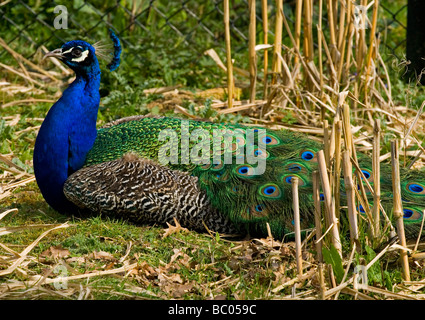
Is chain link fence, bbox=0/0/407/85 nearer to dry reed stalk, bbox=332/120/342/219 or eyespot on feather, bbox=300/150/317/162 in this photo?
eyespot on feather, bbox=300/150/317/162

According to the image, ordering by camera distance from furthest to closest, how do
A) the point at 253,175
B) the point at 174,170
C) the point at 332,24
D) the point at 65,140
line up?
the point at 332,24, the point at 65,140, the point at 174,170, the point at 253,175

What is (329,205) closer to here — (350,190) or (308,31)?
(350,190)

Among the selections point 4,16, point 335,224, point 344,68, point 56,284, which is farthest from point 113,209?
point 4,16

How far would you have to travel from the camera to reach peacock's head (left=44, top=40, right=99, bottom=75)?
3.52 meters

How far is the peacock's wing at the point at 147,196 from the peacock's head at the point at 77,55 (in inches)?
24.2

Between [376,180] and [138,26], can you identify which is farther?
[138,26]

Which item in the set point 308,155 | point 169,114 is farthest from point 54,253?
→ point 169,114

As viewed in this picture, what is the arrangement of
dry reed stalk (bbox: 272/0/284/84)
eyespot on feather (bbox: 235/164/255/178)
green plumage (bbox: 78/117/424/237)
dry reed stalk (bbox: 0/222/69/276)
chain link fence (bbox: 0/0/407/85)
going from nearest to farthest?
dry reed stalk (bbox: 0/222/69/276) < green plumage (bbox: 78/117/424/237) < eyespot on feather (bbox: 235/164/255/178) < dry reed stalk (bbox: 272/0/284/84) < chain link fence (bbox: 0/0/407/85)

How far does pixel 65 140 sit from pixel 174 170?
0.60 meters

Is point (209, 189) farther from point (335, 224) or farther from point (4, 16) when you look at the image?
point (4, 16)

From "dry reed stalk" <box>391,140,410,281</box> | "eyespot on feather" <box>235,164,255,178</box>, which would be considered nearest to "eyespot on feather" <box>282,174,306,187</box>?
"eyespot on feather" <box>235,164,255,178</box>

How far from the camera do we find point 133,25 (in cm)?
599

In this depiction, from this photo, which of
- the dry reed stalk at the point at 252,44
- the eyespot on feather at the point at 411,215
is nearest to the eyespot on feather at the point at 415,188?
the eyespot on feather at the point at 411,215

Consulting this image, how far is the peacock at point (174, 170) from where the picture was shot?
10.4ft
